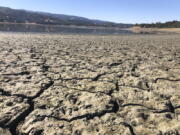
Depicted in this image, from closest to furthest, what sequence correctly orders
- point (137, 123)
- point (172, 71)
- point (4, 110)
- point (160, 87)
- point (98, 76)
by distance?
point (137, 123) → point (4, 110) → point (160, 87) → point (98, 76) → point (172, 71)

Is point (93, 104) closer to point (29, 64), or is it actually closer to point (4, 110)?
point (4, 110)

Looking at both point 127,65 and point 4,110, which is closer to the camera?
point 4,110

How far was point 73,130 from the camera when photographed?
1.75 metres

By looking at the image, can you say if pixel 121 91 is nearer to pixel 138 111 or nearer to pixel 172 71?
pixel 138 111

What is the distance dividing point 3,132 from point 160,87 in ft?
6.32

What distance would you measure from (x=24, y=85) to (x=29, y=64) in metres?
1.33

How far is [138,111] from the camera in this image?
82.4 inches

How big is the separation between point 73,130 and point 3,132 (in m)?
0.52

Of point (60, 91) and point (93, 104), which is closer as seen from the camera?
point (93, 104)

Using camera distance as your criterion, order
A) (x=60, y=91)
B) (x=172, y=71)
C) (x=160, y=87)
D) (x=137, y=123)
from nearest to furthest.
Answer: (x=137, y=123) → (x=60, y=91) → (x=160, y=87) → (x=172, y=71)

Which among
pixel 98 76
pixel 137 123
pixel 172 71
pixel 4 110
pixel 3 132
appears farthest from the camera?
pixel 172 71

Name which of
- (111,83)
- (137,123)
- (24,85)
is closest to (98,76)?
(111,83)

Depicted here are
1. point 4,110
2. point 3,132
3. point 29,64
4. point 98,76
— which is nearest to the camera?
point 3,132

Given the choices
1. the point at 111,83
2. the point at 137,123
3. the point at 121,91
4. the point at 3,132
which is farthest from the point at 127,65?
the point at 3,132
